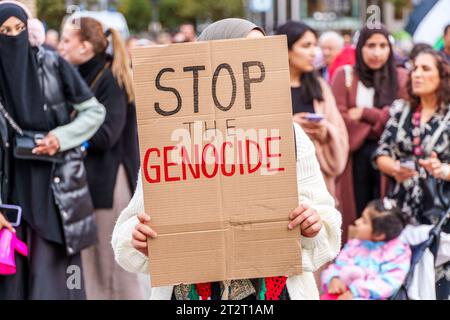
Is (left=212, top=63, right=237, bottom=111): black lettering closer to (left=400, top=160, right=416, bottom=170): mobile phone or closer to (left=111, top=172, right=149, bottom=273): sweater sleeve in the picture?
(left=111, top=172, right=149, bottom=273): sweater sleeve

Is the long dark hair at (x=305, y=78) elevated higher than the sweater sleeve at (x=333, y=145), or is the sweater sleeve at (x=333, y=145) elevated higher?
the long dark hair at (x=305, y=78)

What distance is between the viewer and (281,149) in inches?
127

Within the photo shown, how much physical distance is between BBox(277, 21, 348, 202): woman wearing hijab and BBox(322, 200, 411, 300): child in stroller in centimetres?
69

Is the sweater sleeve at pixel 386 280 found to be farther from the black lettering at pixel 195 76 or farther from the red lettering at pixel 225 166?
the black lettering at pixel 195 76

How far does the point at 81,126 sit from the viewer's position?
5945 mm

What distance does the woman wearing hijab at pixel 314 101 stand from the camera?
694 centimetres

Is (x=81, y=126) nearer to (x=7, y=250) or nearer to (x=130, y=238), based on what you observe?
(x=7, y=250)

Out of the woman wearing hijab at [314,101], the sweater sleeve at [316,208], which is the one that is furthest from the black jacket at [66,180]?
the sweater sleeve at [316,208]

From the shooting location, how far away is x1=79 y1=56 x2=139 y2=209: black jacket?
6.82 meters

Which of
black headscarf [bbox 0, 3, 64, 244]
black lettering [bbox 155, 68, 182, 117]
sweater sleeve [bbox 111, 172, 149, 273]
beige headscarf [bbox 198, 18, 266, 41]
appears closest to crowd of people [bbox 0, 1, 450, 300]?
black headscarf [bbox 0, 3, 64, 244]

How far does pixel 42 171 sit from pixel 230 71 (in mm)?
2790

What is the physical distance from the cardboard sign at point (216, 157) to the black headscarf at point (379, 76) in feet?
15.0

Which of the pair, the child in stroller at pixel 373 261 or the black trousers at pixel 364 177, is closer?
the child in stroller at pixel 373 261

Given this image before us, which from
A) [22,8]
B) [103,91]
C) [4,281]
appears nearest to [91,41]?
[103,91]
